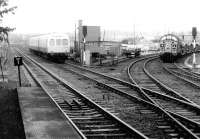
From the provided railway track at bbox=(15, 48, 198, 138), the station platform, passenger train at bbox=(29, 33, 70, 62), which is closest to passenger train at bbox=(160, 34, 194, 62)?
passenger train at bbox=(29, 33, 70, 62)

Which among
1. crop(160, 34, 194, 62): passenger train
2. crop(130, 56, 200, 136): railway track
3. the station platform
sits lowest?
crop(130, 56, 200, 136): railway track

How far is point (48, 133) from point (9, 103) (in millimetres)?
4594

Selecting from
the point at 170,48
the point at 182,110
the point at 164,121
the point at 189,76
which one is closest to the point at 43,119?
the point at 164,121

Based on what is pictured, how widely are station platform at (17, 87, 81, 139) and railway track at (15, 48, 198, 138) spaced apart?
2.14 meters

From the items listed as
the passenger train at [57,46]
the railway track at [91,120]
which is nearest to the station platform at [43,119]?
the railway track at [91,120]

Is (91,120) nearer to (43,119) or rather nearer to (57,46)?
(43,119)

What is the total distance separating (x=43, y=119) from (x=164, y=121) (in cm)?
303

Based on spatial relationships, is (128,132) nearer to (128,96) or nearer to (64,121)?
(64,121)

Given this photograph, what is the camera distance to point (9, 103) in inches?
456

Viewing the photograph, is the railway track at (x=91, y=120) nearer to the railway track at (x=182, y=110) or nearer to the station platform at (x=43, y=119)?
the station platform at (x=43, y=119)

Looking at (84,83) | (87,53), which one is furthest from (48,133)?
(87,53)

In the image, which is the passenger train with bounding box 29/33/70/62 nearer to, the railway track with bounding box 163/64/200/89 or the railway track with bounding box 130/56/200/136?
the railway track with bounding box 163/64/200/89

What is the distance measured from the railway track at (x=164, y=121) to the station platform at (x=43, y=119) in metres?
2.14

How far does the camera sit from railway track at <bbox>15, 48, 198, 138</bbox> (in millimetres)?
7603
